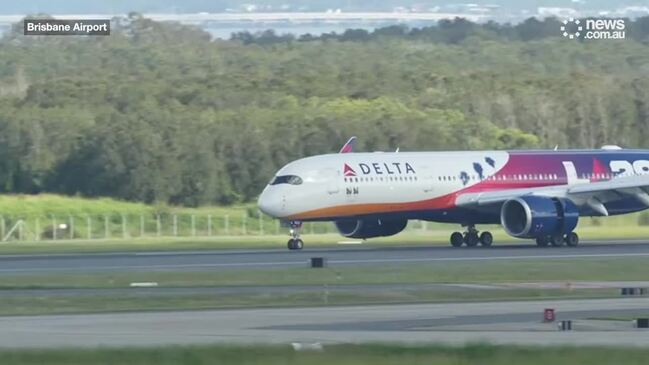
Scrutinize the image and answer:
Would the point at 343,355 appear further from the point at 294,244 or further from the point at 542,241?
the point at 542,241

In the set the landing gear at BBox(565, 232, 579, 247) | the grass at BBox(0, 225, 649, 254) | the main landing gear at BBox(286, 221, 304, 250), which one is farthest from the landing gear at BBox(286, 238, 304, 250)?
the landing gear at BBox(565, 232, 579, 247)

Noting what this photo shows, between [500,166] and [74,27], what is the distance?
237 ft

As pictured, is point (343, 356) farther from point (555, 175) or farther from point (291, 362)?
point (555, 175)

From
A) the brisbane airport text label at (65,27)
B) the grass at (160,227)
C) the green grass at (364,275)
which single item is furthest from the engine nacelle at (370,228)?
the brisbane airport text label at (65,27)

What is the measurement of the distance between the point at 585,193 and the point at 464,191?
4.18 metres

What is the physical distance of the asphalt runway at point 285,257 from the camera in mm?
45312

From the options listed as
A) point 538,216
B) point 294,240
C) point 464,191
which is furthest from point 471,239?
point 294,240

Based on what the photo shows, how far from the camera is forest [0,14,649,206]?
84250 mm

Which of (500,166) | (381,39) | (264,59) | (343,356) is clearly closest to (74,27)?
(264,59)

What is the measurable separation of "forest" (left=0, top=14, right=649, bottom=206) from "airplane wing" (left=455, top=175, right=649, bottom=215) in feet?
87.4

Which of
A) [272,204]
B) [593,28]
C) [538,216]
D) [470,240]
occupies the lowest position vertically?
[470,240]

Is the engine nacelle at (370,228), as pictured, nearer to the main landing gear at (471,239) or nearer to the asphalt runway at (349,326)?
the main landing gear at (471,239)

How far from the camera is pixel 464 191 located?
5644 centimetres

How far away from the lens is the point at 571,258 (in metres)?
47.5
